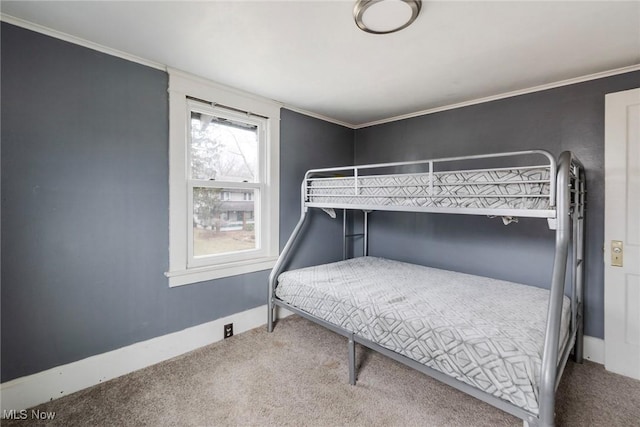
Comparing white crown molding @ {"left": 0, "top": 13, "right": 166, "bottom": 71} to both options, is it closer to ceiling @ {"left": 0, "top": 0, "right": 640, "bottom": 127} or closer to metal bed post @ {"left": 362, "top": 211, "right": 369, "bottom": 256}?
ceiling @ {"left": 0, "top": 0, "right": 640, "bottom": 127}

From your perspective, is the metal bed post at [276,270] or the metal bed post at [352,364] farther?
the metal bed post at [276,270]

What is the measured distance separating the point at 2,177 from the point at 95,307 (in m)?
0.91

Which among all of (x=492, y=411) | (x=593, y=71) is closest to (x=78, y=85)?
(x=492, y=411)

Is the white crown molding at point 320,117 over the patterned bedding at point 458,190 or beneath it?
over

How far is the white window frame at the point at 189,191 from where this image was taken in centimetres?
217

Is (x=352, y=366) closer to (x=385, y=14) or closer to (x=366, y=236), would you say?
(x=366, y=236)

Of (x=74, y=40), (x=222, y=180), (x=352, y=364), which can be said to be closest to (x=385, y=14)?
(x=222, y=180)

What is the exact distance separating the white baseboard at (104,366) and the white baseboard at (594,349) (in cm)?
283

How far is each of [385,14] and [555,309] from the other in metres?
1.65

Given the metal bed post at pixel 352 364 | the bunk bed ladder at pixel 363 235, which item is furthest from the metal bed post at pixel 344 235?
the metal bed post at pixel 352 364

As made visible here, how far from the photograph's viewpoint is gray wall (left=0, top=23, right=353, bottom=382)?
5.25ft

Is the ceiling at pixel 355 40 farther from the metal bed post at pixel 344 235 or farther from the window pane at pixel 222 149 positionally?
the metal bed post at pixel 344 235

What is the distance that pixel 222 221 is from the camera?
8.37 ft

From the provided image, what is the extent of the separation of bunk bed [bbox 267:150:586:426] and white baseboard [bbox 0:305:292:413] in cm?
57
